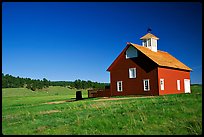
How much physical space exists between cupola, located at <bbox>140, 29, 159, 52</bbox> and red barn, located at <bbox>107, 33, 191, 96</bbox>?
0.85 m

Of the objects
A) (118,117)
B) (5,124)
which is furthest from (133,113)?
(5,124)

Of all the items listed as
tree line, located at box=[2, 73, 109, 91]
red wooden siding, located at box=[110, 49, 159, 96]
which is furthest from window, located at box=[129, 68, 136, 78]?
tree line, located at box=[2, 73, 109, 91]

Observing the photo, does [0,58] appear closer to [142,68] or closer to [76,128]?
[76,128]

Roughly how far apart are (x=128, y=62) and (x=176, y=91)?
6.93 m

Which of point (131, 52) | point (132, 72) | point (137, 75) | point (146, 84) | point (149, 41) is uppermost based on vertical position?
point (149, 41)

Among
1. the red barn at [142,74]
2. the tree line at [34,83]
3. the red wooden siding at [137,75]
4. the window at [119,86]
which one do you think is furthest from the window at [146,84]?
the tree line at [34,83]

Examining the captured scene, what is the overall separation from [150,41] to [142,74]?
20.9ft

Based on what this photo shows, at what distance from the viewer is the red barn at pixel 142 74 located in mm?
31156

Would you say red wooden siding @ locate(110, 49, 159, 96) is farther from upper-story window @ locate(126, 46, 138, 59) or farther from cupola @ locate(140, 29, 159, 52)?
cupola @ locate(140, 29, 159, 52)

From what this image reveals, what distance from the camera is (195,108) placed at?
519 inches

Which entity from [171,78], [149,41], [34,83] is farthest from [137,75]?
[34,83]

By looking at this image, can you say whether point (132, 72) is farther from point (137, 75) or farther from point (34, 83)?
point (34, 83)

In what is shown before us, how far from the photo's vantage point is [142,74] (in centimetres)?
3197

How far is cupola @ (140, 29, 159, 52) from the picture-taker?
36.6 m
